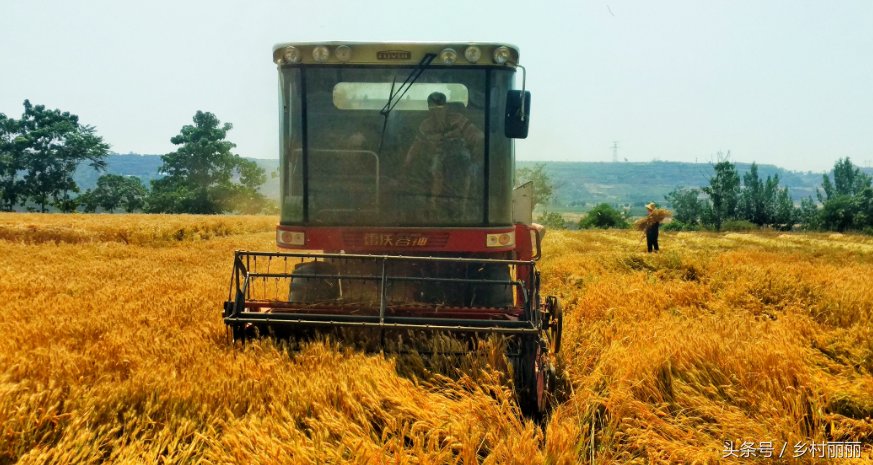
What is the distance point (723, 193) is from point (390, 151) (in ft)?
200

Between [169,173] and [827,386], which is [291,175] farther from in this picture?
[169,173]

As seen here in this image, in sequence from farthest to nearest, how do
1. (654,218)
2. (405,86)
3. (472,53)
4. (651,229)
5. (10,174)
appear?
(10,174) < (654,218) < (651,229) < (405,86) < (472,53)

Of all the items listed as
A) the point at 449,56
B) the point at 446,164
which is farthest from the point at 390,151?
the point at 449,56

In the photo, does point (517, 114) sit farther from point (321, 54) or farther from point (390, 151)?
point (321, 54)

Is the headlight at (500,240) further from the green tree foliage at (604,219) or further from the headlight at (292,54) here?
the green tree foliage at (604,219)

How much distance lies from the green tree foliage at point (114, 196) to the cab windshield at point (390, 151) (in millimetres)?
60585

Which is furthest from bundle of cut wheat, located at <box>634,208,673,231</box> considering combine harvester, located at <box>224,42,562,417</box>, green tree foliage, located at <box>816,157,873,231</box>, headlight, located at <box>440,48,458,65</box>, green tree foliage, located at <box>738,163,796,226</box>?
green tree foliage, located at <box>738,163,796,226</box>

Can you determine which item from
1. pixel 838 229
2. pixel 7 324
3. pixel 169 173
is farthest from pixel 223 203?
pixel 7 324

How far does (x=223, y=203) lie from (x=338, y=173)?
192 ft

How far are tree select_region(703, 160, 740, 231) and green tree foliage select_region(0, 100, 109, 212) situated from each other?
57.2 m

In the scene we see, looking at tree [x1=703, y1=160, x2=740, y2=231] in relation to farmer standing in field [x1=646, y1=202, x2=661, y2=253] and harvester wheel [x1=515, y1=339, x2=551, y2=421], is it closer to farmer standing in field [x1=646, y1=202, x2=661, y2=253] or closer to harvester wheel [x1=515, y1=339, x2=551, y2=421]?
farmer standing in field [x1=646, y1=202, x2=661, y2=253]

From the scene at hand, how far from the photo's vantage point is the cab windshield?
5598 millimetres

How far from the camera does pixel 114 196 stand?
60.7 m

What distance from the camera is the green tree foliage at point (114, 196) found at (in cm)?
5981
